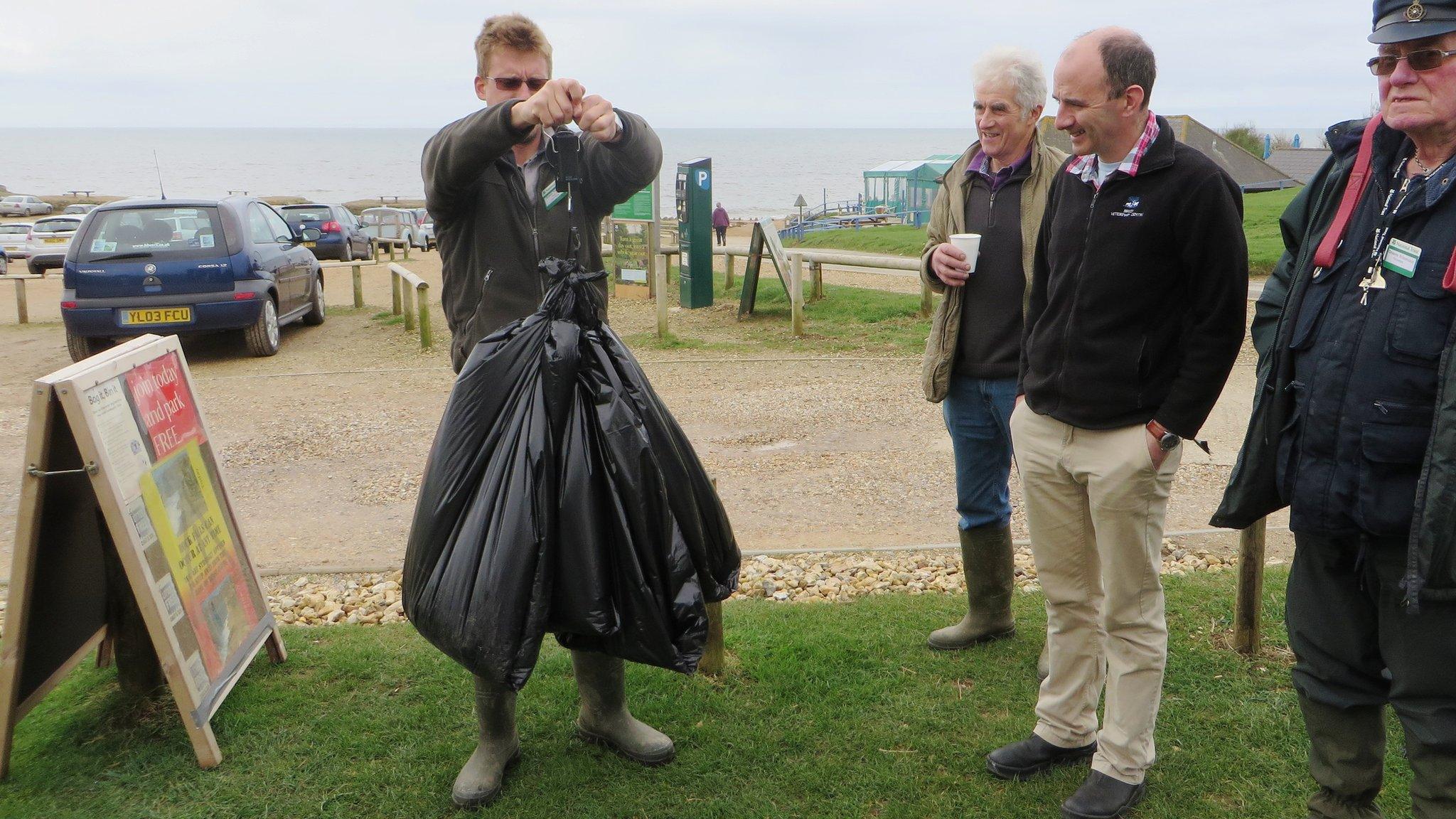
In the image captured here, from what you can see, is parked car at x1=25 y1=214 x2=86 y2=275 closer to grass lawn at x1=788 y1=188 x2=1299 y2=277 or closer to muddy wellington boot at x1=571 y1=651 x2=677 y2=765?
grass lawn at x1=788 y1=188 x2=1299 y2=277

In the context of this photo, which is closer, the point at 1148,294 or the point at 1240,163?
the point at 1148,294

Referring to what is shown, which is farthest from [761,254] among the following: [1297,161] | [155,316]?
[1297,161]

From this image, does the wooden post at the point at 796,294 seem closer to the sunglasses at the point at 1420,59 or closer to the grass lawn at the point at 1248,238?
the grass lawn at the point at 1248,238

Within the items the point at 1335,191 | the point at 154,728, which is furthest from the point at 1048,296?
the point at 154,728

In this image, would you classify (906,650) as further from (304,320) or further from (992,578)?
(304,320)

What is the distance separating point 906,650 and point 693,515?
1.55 meters

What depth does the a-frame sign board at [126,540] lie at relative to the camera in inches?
117

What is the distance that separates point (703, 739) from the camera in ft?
10.8

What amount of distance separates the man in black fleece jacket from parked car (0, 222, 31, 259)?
28.4 meters

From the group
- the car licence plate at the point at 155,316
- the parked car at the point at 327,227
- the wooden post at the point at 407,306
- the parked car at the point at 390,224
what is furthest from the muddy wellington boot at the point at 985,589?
the parked car at the point at 390,224

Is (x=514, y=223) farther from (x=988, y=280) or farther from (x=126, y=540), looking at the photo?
(x=988, y=280)

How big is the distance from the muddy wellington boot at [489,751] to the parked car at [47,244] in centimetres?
2386

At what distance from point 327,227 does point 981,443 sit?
22702 millimetres

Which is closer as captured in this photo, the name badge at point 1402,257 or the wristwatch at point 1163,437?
the name badge at point 1402,257
